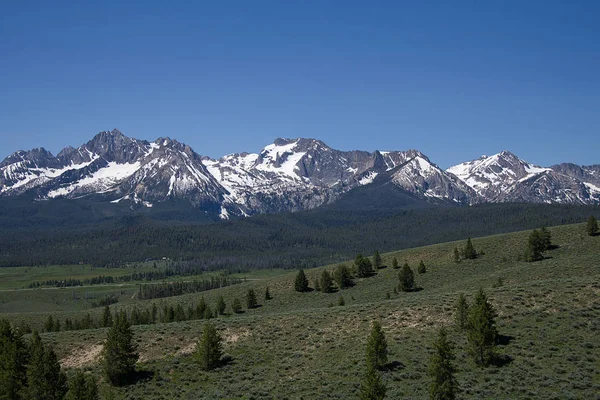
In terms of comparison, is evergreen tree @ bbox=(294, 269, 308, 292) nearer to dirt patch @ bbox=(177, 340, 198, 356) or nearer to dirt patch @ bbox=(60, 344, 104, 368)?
dirt patch @ bbox=(177, 340, 198, 356)

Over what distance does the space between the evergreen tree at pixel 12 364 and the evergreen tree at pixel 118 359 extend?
748 centimetres

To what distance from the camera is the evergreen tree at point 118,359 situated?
56625mm

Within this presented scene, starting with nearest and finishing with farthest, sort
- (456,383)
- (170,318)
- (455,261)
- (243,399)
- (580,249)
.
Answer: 1. (456,383)
2. (243,399)
3. (170,318)
4. (580,249)
5. (455,261)

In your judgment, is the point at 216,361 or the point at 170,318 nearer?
the point at 216,361

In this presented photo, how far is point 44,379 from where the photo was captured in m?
49.9

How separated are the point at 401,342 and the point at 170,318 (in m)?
51.7

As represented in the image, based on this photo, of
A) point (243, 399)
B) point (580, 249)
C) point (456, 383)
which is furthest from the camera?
point (580, 249)

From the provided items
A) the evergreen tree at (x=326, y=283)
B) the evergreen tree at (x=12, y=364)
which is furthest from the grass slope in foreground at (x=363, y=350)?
the evergreen tree at (x=326, y=283)

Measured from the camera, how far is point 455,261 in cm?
12344

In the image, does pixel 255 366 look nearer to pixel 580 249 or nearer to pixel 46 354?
pixel 46 354

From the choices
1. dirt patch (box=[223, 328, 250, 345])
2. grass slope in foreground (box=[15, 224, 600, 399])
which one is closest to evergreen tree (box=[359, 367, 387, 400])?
grass slope in foreground (box=[15, 224, 600, 399])

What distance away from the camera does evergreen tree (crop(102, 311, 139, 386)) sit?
2229 inches

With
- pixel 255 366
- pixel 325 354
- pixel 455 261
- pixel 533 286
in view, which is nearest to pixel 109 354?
pixel 255 366

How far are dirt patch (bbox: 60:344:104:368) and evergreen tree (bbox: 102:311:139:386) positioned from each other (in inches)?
222
